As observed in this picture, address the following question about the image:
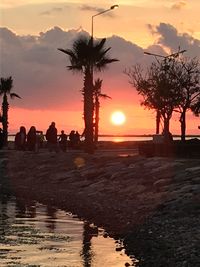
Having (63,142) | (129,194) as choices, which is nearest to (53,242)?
(129,194)

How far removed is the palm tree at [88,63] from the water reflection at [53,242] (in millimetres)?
20792

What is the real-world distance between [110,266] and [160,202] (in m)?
9.37

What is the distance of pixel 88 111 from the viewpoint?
43156mm

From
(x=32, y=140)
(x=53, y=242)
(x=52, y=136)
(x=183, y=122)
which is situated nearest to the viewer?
(x=53, y=242)

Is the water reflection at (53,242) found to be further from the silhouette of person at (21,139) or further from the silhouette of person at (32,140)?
the silhouette of person at (21,139)

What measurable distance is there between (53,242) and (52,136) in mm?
26715

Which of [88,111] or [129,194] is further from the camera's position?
[88,111]

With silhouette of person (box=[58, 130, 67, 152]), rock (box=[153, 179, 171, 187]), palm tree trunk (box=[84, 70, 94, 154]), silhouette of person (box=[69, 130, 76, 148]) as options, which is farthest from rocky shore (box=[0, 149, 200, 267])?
silhouette of person (box=[69, 130, 76, 148])

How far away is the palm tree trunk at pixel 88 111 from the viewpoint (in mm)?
43203

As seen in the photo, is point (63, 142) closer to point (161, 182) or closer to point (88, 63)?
point (88, 63)

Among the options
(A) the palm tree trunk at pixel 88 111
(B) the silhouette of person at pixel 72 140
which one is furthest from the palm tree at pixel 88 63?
(B) the silhouette of person at pixel 72 140

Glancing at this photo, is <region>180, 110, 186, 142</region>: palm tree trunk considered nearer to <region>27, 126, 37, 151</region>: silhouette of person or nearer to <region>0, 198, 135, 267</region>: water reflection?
<region>27, 126, 37, 151</region>: silhouette of person

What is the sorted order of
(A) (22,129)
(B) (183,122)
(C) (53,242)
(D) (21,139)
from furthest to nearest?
1. (B) (183,122)
2. (D) (21,139)
3. (A) (22,129)
4. (C) (53,242)

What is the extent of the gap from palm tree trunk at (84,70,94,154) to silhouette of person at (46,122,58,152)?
2130 mm
